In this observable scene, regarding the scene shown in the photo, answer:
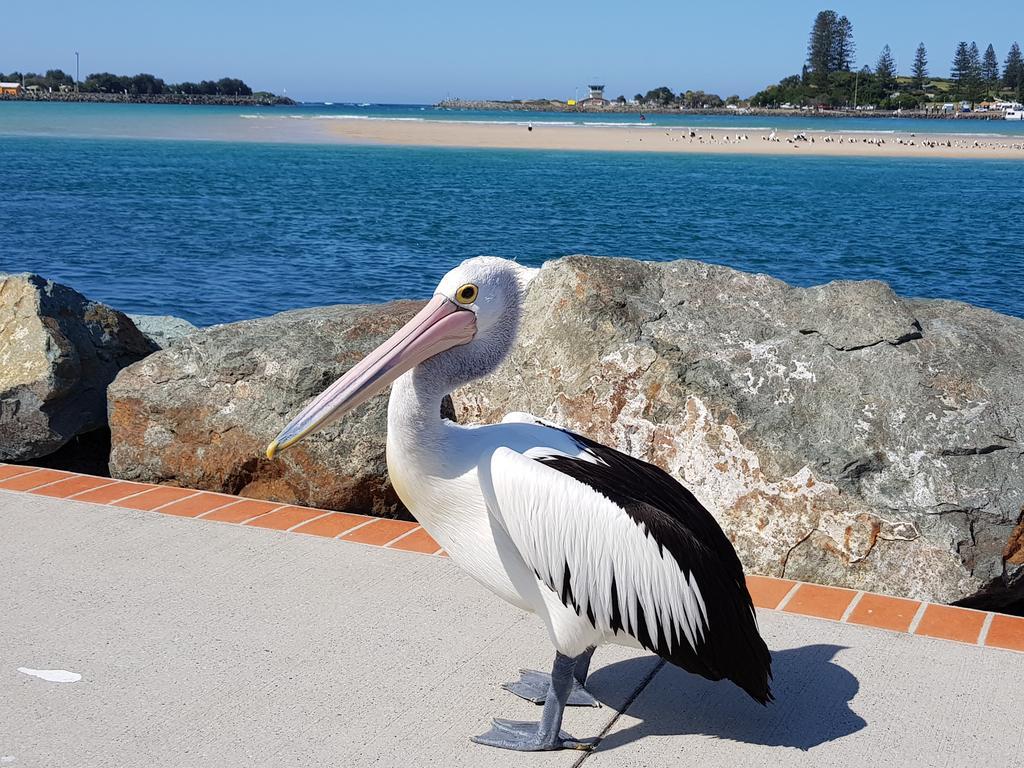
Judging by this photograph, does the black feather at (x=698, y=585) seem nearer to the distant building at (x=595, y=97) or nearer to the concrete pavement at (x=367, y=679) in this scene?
the concrete pavement at (x=367, y=679)

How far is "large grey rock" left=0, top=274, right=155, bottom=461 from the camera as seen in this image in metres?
5.40

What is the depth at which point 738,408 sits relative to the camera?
4.26 metres

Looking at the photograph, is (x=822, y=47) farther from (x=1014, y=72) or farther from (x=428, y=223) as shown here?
(x=428, y=223)

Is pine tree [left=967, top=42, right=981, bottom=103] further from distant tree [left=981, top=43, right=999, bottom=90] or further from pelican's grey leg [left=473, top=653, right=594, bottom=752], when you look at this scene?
pelican's grey leg [left=473, top=653, right=594, bottom=752]

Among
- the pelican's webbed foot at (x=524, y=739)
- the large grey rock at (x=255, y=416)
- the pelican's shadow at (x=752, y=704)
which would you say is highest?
the large grey rock at (x=255, y=416)

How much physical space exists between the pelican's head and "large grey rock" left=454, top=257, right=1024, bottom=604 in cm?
158

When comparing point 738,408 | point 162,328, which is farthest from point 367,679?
point 162,328

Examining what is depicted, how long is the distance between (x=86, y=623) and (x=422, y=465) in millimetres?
1421

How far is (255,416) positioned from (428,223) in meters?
22.8

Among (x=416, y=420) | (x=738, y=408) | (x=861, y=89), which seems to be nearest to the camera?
(x=416, y=420)

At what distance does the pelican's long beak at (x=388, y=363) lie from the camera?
8.82 ft

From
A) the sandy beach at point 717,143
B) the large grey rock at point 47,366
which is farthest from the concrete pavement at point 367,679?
the sandy beach at point 717,143

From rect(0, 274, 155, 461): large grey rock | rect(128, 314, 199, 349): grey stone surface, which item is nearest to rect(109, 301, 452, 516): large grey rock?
rect(0, 274, 155, 461): large grey rock

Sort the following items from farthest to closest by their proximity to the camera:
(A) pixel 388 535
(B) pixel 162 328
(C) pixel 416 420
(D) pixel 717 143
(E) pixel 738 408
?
(D) pixel 717 143 → (B) pixel 162 328 → (A) pixel 388 535 → (E) pixel 738 408 → (C) pixel 416 420
